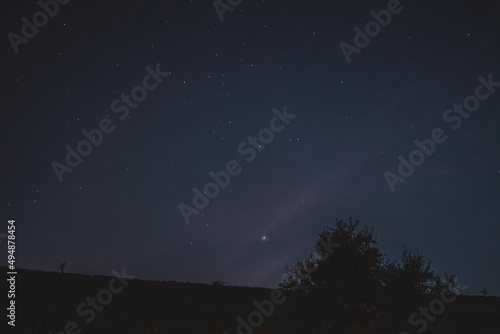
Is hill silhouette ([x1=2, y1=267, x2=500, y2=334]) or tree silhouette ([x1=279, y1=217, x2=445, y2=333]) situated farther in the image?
hill silhouette ([x1=2, y1=267, x2=500, y2=334])

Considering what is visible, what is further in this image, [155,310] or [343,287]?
[155,310]

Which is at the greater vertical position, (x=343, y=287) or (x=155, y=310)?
(x=155, y=310)

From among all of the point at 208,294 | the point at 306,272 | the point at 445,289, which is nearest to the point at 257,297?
the point at 208,294

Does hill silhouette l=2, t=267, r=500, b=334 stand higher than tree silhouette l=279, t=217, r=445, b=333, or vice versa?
hill silhouette l=2, t=267, r=500, b=334

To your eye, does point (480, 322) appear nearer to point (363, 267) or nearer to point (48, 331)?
point (363, 267)

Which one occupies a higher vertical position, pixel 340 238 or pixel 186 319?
pixel 186 319

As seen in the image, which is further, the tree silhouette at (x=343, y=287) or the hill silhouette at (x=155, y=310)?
the hill silhouette at (x=155, y=310)

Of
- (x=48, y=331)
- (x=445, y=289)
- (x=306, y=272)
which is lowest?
(x=445, y=289)

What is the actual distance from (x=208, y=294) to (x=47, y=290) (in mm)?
16981

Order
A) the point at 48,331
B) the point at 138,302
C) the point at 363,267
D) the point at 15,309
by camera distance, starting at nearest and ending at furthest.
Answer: the point at 363,267
the point at 48,331
the point at 15,309
the point at 138,302

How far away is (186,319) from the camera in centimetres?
2623

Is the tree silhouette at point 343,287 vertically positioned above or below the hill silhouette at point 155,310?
below

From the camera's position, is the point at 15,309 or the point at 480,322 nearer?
the point at 15,309

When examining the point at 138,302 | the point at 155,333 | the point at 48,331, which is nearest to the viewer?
the point at 48,331
